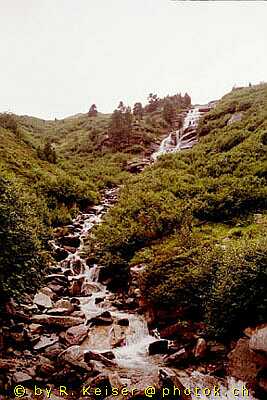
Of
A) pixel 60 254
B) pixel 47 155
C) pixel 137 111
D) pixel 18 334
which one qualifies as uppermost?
pixel 137 111

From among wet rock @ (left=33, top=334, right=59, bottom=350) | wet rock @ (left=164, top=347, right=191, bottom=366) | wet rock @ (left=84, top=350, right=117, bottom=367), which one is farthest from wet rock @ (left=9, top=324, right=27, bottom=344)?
wet rock @ (left=164, top=347, right=191, bottom=366)

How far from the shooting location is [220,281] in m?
11.5

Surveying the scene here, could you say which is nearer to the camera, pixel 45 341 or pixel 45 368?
pixel 45 368

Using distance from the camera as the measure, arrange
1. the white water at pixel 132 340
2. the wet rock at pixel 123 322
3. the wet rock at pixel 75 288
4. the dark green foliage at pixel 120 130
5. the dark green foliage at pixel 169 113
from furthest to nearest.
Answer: the dark green foliage at pixel 169 113 < the dark green foliage at pixel 120 130 < the wet rock at pixel 75 288 < the wet rock at pixel 123 322 < the white water at pixel 132 340

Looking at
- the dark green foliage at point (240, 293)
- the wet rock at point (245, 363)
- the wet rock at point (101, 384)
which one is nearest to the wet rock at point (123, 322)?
the dark green foliage at point (240, 293)

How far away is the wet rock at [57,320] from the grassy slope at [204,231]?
109 inches

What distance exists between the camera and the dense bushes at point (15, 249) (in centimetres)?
1082

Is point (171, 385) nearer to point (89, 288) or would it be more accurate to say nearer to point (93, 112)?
point (89, 288)

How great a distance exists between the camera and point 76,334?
1252cm

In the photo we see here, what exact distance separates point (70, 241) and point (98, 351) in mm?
10364

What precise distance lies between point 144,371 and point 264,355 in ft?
10.7

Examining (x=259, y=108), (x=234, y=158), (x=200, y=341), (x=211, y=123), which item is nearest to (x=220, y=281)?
(x=200, y=341)

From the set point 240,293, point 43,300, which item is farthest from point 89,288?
point 240,293

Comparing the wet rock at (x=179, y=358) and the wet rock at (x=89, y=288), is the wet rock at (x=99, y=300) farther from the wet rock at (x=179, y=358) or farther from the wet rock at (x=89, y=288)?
the wet rock at (x=179, y=358)
